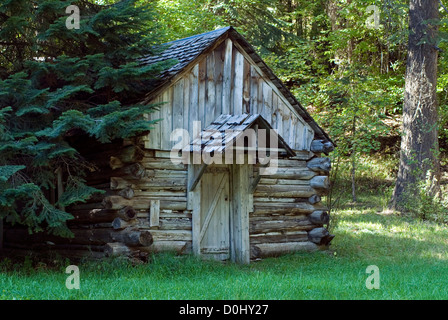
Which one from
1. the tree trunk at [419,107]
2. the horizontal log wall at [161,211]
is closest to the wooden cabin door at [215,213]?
the horizontal log wall at [161,211]

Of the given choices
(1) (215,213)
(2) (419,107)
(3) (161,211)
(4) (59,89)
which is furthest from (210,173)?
(2) (419,107)

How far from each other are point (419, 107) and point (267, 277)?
11441mm

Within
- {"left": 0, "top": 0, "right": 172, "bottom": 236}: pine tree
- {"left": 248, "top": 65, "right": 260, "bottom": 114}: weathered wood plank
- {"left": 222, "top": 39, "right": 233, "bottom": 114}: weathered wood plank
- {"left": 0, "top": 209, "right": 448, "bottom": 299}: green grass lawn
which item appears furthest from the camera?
{"left": 248, "top": 65, "right": 260, "bottom": 114}: weathered wood plank

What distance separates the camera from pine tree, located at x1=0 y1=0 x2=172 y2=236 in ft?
28.2

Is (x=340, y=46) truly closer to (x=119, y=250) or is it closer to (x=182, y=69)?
(x=182, y=69)

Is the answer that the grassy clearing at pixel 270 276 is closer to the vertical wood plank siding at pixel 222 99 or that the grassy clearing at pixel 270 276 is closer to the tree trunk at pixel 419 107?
the vertical wood plank siding at pixel 222 99

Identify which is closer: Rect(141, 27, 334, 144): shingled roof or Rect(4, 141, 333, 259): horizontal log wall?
Rect(4, 141, 333, 259): horizontal log wall

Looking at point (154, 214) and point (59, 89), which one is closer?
point (59, 89)

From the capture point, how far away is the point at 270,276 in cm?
891

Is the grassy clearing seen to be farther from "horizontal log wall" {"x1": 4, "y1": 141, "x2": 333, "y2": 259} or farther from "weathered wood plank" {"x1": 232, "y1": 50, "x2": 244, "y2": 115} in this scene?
"weathered wood plank" {"x1": 232, "y1": 50, "x2": 244, "y2": 115}

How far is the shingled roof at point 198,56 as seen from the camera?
34.6 ft

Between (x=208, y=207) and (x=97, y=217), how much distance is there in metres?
2.35

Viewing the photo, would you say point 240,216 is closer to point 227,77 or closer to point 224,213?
point 224,213

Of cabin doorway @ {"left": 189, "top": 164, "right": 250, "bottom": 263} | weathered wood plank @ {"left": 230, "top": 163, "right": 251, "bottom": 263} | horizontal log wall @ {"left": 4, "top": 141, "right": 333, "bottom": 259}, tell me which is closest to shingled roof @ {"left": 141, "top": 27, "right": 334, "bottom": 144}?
horizontal log wall @ {"left": 4, "top": 141, "right": 333, "bottom": 259}
